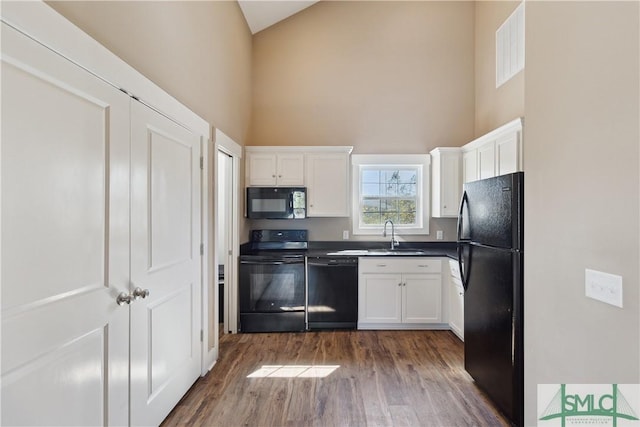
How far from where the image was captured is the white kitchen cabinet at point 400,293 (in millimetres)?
3562

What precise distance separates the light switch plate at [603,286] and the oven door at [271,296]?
2.63m

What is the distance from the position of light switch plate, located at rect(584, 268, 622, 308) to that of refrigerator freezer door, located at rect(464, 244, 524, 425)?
25.0 inches

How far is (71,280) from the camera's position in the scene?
4.02 ft

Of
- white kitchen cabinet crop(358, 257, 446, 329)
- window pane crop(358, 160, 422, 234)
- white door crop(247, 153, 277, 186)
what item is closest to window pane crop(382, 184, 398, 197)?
window pane crop(358, 160, 422, 234)

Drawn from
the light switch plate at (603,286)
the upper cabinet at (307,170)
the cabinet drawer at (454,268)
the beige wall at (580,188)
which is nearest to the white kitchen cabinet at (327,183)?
the upper cabinet at (307,170)

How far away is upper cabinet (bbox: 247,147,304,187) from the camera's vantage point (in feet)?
A: 12.5

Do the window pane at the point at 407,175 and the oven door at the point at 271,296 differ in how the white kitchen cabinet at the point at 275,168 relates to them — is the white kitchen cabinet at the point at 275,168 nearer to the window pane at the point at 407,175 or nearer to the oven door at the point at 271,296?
the oven door at the point at 271,296

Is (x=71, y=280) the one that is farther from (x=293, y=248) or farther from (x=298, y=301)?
(x=293, y=248)

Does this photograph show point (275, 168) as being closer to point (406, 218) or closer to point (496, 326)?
point (406, 218)

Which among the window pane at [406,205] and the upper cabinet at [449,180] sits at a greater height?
the upper cabinet at [449,180]

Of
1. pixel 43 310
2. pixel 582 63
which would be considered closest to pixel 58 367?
pixel 43 310

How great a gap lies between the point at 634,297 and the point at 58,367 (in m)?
2.11

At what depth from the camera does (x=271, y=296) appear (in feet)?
11.5

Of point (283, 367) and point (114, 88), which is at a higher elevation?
point (114, 88)
